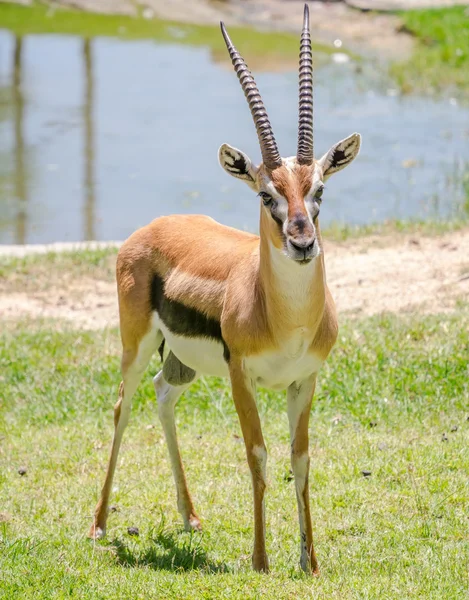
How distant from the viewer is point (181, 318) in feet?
19.0

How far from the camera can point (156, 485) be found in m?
6.58

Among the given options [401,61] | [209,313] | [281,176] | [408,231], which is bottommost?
→ [401,61]

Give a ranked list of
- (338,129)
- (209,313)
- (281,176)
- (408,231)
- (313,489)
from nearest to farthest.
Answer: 1. (281,176)
2. (209,313)
3. (313,489)
4. (408,231)
5. (338,129)

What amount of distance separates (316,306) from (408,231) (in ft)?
19.4

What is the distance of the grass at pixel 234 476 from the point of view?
5023 millimetres

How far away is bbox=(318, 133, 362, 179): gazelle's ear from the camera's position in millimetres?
5172

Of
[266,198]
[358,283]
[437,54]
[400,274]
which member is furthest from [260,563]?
[437,54]

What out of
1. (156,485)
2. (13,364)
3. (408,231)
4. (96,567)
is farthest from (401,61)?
(96,567)

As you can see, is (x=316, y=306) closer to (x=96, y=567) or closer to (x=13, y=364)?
(x=96, y=567)

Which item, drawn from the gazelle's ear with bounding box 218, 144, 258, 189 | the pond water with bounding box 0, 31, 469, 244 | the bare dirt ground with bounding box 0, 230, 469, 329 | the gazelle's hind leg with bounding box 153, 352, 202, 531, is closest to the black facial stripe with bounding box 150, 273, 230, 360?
the gazelle's hind leg with bounding box 153, 352, 202, 531

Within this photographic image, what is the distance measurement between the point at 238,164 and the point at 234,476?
2.25 meters

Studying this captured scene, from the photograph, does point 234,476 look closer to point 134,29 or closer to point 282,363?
point 282,363

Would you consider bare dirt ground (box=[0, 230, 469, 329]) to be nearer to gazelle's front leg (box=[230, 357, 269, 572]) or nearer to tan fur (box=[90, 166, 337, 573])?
tan fur (box=[90, 166, 337, 573])

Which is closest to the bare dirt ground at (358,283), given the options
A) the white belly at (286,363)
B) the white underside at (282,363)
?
the white underside at (282,363)
